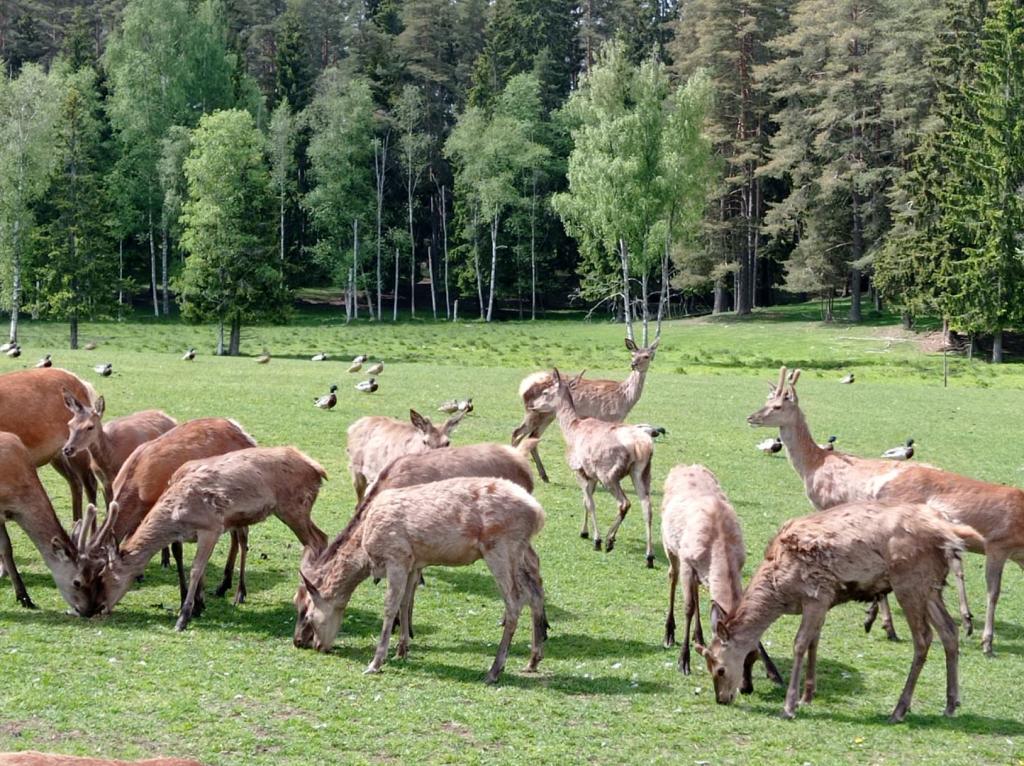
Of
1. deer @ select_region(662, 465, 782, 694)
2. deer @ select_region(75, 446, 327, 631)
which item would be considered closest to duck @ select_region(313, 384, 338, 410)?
deer @ select_region(75, 446, 327, 631)

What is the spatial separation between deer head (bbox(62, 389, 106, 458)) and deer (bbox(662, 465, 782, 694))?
640 centimetres

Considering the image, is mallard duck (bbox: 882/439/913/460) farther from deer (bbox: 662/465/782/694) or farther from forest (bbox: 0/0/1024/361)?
forest (bbox: 0/0/1024/361)

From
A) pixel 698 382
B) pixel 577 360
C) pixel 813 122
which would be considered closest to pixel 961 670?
pixel 698 382

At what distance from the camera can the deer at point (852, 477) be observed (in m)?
11.1

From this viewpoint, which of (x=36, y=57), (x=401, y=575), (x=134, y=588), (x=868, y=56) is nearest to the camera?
(x=401, y=575)

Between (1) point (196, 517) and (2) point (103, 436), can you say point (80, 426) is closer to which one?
(2) point (103, 436)

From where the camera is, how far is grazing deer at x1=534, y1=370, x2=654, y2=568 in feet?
45.4

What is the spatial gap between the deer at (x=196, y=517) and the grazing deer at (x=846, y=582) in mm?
3986

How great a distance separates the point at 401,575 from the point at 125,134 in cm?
6190

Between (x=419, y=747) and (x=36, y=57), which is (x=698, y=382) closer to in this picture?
(x=419, y=747)

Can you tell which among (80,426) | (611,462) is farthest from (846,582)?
(80,426)

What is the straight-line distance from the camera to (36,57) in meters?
82.6

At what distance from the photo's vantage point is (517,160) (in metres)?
67.4

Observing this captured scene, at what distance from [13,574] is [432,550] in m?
4.17
